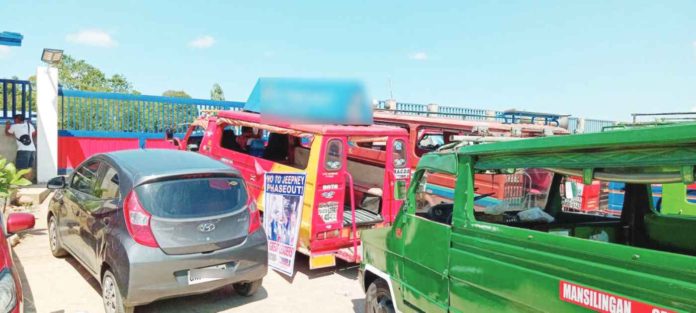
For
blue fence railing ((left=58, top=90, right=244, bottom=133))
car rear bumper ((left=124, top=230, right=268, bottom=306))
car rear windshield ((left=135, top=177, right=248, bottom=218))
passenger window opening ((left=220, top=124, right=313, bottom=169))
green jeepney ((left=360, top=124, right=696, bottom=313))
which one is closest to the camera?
green jeepney ((left=360, top=124, right=696, bottom=313))

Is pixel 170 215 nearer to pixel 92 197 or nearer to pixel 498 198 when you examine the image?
pixel 92 197

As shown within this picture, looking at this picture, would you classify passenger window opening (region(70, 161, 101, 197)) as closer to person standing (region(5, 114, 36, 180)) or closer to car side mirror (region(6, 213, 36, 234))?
car side mirror (region(6, 213, 36, 234))

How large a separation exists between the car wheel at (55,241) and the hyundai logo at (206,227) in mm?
2849

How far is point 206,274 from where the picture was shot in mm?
4516

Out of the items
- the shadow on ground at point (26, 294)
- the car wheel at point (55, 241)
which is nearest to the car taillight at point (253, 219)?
the shadow on ground at point (26, 294)

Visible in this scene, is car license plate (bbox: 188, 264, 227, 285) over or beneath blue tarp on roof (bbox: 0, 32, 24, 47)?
beneath

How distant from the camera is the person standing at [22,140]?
11.3m

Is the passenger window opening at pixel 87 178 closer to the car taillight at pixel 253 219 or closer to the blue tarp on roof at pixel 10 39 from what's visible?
the car taillight at pixel 253 219

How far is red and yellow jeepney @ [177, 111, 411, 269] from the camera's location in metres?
6.06

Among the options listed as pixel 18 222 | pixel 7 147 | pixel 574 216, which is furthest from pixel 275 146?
pixel 7 147

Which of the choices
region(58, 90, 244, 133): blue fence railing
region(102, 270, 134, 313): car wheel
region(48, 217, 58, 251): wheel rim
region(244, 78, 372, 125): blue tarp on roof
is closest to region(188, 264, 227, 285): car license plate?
region(102, 270, 134, 313): car wheel

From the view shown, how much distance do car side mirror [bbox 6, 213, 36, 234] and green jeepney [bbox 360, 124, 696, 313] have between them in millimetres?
3024

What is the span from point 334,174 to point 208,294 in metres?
2.14

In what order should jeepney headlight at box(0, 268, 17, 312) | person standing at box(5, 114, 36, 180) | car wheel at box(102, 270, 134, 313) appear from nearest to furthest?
jeepney headlight at box(0, 268, 17, 312) < car wheel at box(102, 270, 134, 313) < person standing at box(5, 114, 36, 180)
